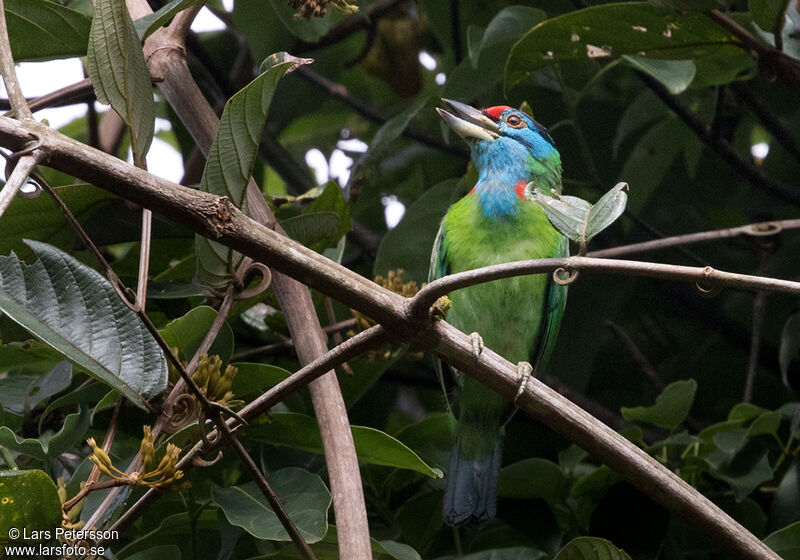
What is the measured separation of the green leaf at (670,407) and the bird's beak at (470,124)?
105 cm

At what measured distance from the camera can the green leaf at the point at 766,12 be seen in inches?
95.1

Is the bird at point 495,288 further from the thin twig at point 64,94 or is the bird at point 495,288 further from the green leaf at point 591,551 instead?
the thin twig at point 64,94

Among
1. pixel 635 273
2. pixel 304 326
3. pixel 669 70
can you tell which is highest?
pixel 669 70

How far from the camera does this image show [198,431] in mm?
1814

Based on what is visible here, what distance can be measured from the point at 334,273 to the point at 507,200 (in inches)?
59.6

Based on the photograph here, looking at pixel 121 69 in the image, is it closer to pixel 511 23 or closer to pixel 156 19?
pixel 156 19

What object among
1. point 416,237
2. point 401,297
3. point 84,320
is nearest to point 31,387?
point 84,320

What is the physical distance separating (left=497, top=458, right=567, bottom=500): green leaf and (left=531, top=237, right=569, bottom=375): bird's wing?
481 millimetres

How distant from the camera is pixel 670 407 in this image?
2.60 metres

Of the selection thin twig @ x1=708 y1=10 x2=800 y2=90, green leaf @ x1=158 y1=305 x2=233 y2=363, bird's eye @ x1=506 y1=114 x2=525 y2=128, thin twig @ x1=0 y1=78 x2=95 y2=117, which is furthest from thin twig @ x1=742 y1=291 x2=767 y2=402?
thin twig @ x1=0 y1=78 x2=95 y2=117

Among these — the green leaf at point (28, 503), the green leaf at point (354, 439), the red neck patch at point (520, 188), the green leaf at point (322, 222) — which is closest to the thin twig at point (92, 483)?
the green leaf at point (28, 503)

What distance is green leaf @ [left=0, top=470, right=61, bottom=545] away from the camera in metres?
1.60

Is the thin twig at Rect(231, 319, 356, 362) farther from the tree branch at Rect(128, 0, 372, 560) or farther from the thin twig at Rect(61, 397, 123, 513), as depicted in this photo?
the thin twig at Rect(61, 397, 123, 513)

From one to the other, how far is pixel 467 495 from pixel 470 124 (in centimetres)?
127
